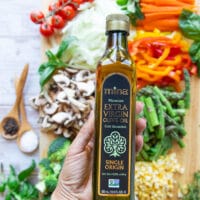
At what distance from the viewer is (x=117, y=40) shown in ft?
3.86

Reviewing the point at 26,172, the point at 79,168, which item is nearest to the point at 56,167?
the point at 26,172

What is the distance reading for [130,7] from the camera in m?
1.83

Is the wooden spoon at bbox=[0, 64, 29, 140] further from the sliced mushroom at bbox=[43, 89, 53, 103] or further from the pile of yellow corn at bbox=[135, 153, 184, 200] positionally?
the pile of yellow corn at bbox=[135, 153, 184, 200]

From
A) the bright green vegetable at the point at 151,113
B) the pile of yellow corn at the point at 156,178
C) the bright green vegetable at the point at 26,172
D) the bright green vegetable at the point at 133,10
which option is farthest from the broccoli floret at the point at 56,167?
the bright green vegetable at the point at 133,10

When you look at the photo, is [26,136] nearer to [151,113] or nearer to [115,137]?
[151,113]

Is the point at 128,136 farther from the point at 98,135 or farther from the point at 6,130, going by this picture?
the point at 6,130

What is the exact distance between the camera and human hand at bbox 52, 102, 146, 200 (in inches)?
54.6

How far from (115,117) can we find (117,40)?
0.69 feet

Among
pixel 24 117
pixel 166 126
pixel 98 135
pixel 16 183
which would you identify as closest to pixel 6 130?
pixel 24 117

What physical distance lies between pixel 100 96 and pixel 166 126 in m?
0.68

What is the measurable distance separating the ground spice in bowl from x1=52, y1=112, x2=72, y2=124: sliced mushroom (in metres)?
0.22

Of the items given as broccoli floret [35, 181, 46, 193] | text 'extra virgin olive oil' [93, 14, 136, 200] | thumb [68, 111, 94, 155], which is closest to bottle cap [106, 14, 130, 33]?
text 'extra virgin olive oil' [93, 14, 136, 200]

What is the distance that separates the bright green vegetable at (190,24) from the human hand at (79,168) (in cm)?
54

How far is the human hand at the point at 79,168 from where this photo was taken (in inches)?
54.6
